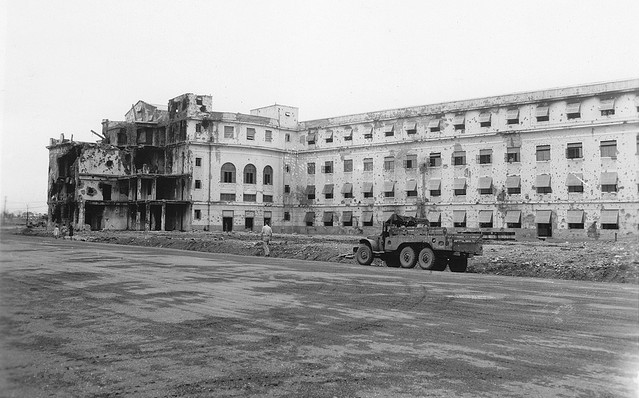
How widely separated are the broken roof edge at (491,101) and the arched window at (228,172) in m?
10.1

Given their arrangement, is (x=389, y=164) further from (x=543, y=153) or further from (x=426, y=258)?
(x=426, y=258)

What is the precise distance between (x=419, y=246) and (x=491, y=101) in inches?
1104

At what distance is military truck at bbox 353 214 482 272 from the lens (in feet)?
65.9

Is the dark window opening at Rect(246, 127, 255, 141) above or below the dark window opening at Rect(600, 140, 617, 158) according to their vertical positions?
above

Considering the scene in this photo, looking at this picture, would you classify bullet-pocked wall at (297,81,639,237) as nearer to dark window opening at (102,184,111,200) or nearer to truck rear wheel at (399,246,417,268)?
dark window opening at (102,184,111,200)

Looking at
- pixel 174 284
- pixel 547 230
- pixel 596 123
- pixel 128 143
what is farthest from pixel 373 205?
pixel 174 284

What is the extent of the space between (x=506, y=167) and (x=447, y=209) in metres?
6.26

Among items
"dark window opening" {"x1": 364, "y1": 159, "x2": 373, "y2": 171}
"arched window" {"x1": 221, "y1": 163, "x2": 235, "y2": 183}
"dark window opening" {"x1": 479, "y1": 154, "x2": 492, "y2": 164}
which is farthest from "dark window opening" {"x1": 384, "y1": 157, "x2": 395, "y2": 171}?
"arched window" {"x1": 221, "y1": 163, "x2": 235, "y2": 183}

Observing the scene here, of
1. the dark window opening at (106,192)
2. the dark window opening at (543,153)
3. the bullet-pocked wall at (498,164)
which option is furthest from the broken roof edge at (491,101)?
the dark window opening at (106,192)

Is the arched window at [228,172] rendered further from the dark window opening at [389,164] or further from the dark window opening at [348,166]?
the dark window opening at [389,164]

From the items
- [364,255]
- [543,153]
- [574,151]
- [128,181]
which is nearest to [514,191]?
[543,153]

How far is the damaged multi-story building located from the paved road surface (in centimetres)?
2993

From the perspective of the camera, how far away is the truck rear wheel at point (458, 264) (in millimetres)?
21000

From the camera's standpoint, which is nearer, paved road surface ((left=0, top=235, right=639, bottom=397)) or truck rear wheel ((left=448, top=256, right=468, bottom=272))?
paved road surface ((left=0, top=235, right=639, bottom=397))
